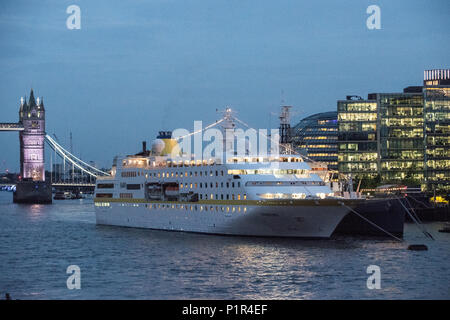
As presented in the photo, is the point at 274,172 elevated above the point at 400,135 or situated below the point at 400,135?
below

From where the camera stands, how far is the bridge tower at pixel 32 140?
17900cm

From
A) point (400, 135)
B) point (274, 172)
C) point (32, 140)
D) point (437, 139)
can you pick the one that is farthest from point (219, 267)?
point (32, 140)

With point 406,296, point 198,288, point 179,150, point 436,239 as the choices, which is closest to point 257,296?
point 198,288

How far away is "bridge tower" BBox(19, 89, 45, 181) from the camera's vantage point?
17900cm

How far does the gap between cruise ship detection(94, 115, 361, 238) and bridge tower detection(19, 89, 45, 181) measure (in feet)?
374

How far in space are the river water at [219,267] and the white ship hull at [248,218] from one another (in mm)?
940

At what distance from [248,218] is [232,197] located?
2352mm

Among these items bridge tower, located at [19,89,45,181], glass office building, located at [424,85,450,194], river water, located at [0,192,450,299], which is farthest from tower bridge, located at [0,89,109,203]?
river water, located at [0,192,450,299]

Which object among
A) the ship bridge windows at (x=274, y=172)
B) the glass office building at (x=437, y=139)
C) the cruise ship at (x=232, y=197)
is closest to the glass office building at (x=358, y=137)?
the glass office building at (x=437, y=139)

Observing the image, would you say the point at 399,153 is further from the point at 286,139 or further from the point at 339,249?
the point at 339,249

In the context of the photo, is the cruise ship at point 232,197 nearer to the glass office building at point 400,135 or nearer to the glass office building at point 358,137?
the glass office building at point 358,137

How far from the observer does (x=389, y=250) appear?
50.5 metres

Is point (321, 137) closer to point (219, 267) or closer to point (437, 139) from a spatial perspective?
point (437, 139)

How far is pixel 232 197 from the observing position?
185 ft
